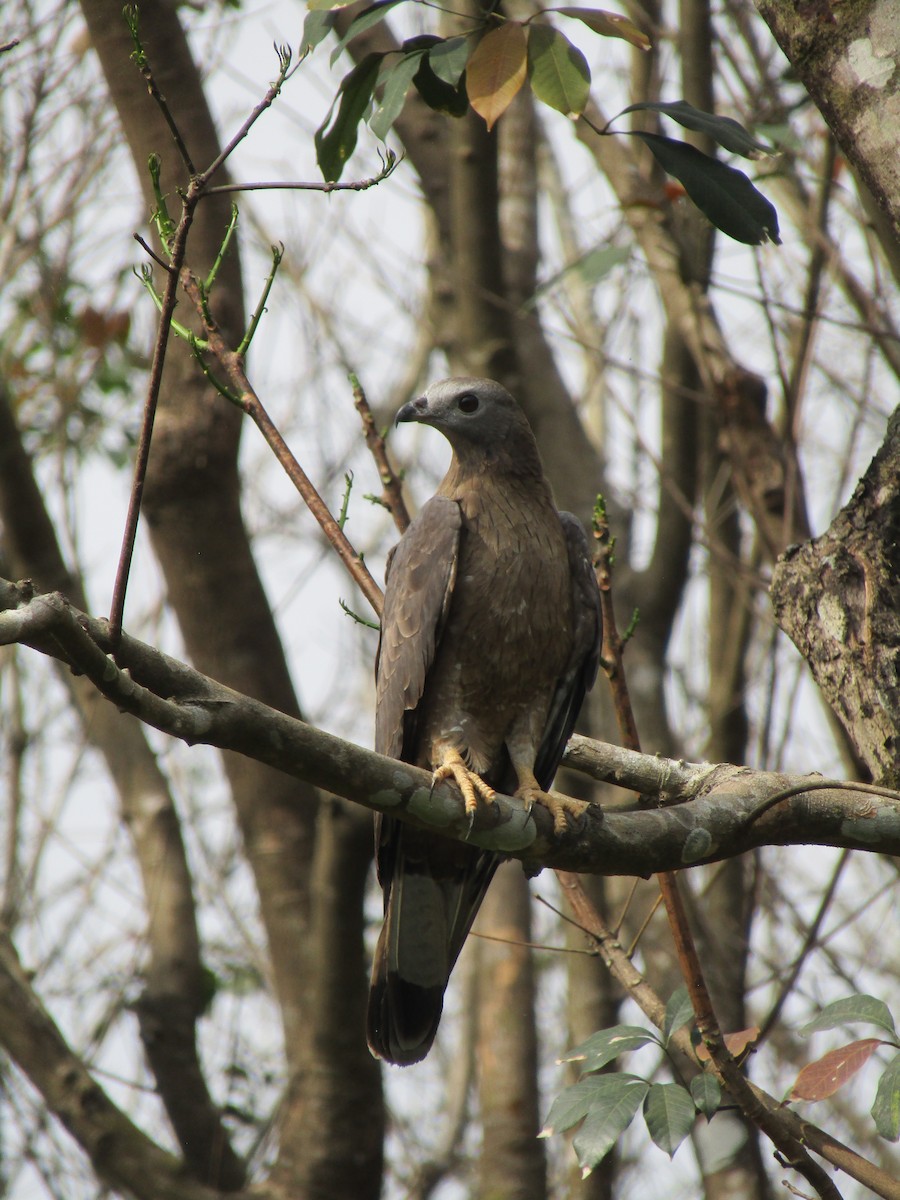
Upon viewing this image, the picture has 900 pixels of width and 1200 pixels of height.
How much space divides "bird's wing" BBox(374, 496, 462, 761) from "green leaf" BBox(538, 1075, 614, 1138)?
1.13 meters

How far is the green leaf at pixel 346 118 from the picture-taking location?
301 cm

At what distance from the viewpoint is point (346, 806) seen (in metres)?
3.79

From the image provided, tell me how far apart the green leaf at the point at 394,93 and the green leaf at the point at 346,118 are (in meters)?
0.15

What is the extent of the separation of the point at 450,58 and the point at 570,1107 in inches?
96.5

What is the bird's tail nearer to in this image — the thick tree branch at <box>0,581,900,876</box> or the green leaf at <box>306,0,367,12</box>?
the thick tree branch at <box>0,581,900,876</box>

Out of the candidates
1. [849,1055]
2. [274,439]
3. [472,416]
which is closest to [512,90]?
[274,439]

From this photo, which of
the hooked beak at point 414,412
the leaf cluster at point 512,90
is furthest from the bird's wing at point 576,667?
the leaf cluster at point 512,90

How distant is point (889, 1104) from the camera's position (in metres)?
2.36

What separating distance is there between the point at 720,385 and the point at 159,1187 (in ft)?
12.6

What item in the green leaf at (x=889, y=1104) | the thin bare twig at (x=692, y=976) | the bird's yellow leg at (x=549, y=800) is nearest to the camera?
the green leaf at (x=889, y=1104)

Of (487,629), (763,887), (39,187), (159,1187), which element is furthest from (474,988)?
(39,187)

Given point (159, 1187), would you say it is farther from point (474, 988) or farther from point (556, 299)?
point (556, 299)

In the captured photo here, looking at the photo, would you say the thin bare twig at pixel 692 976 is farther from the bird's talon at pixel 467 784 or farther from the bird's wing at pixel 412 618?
the bird's wing at pixel 412 618

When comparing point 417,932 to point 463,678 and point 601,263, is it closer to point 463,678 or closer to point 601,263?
point 463,678
